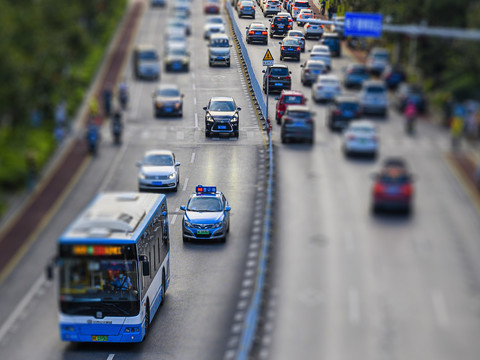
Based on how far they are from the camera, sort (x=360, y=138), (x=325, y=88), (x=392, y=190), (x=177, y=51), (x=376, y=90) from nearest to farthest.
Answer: (x=392, y=190) → (x=360, y=138) → (x=376, y=90) → (x=325, y=88) → (x=177, y=51)

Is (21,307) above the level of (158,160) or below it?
below

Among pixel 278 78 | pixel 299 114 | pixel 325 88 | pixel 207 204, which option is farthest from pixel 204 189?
pixel 325 88

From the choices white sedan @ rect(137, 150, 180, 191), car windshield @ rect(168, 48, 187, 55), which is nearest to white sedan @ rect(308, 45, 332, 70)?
white sedan @ rect(137, 150, 180, 191)

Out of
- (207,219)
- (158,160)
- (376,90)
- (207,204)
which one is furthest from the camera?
(158,160)

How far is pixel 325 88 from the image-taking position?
2005 centimetres

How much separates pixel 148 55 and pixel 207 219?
1759 inches

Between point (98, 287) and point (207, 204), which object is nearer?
point (98, 287)

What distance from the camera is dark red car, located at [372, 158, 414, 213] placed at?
50.8 feet

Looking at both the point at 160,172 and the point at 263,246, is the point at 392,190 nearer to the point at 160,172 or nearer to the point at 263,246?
the point at 263,246

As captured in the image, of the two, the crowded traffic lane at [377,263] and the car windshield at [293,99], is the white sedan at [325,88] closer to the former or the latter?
the car windshield at [293,99]

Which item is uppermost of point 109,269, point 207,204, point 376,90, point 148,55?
point 376,90

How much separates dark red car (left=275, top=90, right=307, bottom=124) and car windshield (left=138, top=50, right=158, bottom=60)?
156ft

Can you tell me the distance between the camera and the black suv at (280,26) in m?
21.8

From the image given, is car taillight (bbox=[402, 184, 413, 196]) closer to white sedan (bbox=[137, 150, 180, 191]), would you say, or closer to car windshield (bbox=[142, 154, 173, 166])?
white sedan (bbox=[137, 150, 180, 191])
